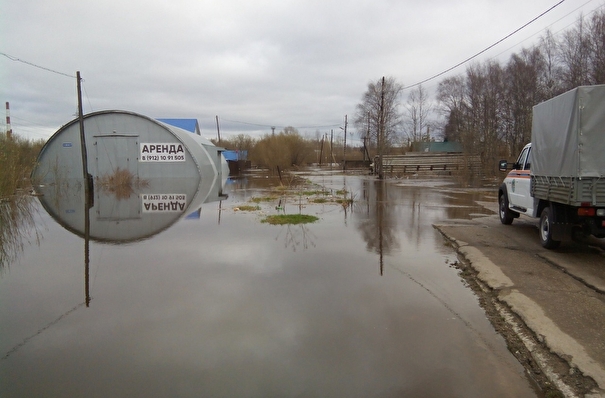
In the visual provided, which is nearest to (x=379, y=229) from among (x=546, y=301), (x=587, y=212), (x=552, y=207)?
(x=552, y=207)

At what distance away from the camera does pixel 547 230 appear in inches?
334

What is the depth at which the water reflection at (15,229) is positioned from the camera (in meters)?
8.59

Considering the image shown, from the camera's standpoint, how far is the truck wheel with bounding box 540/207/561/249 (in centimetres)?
826

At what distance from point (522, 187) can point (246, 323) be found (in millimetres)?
8499

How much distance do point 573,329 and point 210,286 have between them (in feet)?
15.1

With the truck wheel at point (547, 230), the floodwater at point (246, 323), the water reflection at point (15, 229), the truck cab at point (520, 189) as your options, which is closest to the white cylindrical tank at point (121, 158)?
the water reflection at point (15, 229)

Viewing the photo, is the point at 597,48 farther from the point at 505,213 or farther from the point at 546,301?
the point at 546,301

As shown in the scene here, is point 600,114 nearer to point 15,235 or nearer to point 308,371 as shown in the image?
point 308,371

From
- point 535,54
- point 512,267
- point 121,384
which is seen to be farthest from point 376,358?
point 535,54

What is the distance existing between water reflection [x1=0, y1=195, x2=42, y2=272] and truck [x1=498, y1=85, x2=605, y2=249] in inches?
398

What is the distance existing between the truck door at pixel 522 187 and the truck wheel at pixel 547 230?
37.9 inches

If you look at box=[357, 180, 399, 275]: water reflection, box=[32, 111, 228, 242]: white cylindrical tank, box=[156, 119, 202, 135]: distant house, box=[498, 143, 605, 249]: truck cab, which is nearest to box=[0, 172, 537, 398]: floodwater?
box=[357, 180, 399, 275]: water reflection

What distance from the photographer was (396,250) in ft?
28.0

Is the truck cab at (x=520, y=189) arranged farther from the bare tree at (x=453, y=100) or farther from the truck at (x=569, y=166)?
the bare tree at (x=453, y=100)
